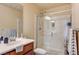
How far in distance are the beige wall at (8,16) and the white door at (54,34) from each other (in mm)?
414

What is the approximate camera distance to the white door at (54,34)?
148cm

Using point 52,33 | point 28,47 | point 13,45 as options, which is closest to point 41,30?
point 52,33

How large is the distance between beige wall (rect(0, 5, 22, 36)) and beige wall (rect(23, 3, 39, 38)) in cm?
8

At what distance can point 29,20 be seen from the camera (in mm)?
1496

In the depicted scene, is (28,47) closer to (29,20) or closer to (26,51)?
(26,51)

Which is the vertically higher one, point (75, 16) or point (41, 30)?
point (75, 16)

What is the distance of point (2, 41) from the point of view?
145 cm

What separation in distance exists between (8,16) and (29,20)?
0.94 ft

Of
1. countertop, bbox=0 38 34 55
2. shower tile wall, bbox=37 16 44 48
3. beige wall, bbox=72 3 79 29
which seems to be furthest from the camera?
shower tile wall, bbox=37 16 44 48

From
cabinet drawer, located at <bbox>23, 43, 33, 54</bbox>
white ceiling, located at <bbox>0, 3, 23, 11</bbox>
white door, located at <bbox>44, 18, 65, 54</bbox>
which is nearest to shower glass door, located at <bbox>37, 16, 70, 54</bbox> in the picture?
white door, located at <bbox>44, 18, 65, 54</bbox>

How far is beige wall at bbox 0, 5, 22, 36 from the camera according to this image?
4.66 ft

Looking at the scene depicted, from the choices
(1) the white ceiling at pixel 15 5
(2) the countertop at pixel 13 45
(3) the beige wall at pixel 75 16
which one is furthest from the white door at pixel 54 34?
(1) the white ceiling at pixel 15 5

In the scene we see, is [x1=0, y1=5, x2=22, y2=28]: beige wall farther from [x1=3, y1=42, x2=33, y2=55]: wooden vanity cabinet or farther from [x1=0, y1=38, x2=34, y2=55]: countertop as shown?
[x1=3, y1=42, x2=33, y2=55]: wooden vanity cabinet
